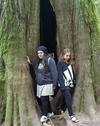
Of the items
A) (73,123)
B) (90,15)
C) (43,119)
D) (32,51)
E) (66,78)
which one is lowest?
(73,123)

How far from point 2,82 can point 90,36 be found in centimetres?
288

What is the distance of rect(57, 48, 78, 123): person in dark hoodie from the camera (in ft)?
9.99

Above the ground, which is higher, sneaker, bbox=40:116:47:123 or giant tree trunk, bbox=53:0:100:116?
giant tree trunk, bbox=53:0:100:116

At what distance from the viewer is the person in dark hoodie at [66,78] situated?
3.04m

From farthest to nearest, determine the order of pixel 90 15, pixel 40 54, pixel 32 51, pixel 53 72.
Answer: pixel 90 15, pixel 32 51, pixel 40 54, pixel 53 72

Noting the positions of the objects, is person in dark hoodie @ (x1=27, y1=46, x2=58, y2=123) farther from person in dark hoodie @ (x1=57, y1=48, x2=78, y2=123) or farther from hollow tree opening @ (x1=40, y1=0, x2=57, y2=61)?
hollow tree opening @ (x1=40, y1=0, x2=57, y2=61)

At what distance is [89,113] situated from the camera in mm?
3277

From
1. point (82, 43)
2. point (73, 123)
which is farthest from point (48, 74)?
point (82, 43)

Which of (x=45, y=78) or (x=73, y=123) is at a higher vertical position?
(x=45, y=78)

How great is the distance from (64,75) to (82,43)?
48.9 inches

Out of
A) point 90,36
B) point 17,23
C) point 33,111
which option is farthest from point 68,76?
point 17,23

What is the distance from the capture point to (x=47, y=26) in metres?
6.40

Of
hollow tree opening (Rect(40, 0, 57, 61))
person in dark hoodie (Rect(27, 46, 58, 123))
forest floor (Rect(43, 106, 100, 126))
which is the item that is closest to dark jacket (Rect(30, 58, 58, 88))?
person in dark hoodie (Rect(27, 46, 58, 123))

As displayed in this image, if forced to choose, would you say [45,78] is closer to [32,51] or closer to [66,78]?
[66,78]
